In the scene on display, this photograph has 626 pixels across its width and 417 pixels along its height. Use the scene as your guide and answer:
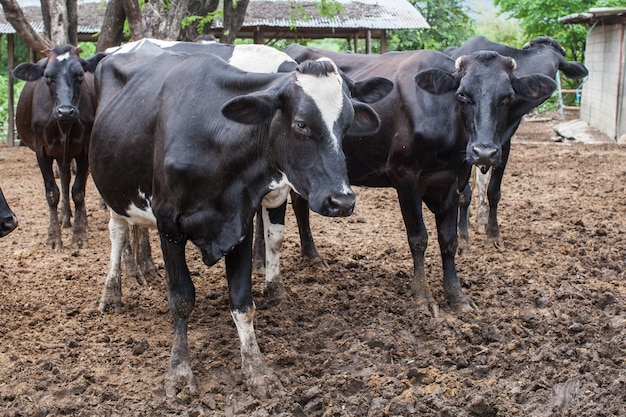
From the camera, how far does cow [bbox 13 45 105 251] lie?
8.15 m

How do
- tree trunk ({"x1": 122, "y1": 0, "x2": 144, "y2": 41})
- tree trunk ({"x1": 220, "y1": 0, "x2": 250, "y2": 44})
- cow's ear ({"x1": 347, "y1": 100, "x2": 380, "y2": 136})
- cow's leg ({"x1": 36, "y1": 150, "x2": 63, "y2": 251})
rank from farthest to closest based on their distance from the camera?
1. tree trunk ({"x1": 220, "y1": 0, "x2": 250, "y2": 44})
2. tree trunk ({"x1": 122, "y1": 0, "x2": 144, "y2": 41})
3. cow's leg ({"x1": 36, "y1": 150, "x2": 63, "y2": 251})
4. cow's ear ({"x1": 347, "y1": 100, "x2": 380, "y2": 136})

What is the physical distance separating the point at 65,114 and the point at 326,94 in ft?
15.4

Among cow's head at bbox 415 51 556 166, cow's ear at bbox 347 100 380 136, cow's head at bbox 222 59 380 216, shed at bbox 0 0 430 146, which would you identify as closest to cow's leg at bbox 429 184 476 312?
cow's head at bbox 415 51 556 166

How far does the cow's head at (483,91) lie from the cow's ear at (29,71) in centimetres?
464

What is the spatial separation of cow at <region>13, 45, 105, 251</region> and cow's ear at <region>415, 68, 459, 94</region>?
3.67m

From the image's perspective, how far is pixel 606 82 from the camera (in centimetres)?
1817

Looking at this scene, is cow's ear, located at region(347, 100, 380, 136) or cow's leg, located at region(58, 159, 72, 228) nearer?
cow's ear, located at region(347, 100, 380, 136)

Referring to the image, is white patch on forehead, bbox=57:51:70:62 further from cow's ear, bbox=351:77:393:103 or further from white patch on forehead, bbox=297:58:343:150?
white patch on forehead, bbox=297:58:343:150

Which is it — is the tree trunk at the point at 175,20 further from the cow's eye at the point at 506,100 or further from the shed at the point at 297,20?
the shed at the point at 297,20

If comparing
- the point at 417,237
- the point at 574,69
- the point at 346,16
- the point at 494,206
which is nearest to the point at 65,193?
the point at 417,237

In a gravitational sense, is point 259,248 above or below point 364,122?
below

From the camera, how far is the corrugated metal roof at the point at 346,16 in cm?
1855

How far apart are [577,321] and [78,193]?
5310 mm

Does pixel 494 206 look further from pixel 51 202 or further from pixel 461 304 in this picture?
pixel 51 202
